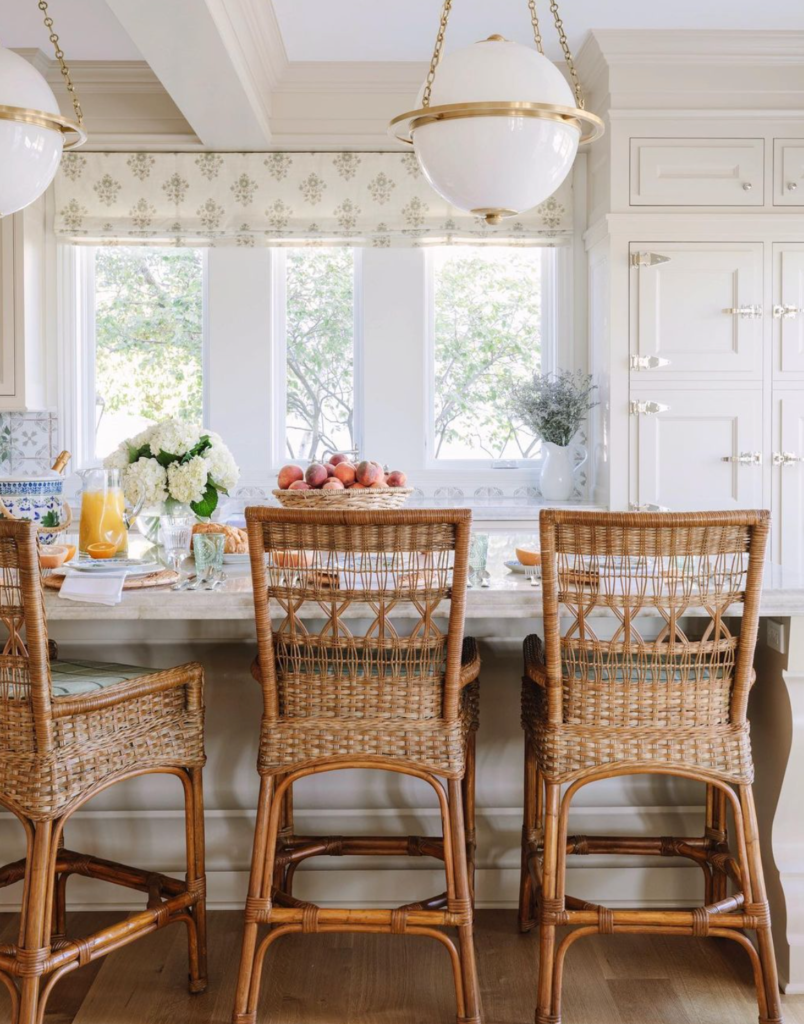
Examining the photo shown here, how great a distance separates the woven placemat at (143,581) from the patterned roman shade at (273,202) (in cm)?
265

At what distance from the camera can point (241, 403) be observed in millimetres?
4340

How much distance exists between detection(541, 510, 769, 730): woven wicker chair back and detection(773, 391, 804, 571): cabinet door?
2.30 meters

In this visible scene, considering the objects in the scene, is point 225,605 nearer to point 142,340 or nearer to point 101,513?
point 101,513

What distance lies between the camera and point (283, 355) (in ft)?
14.4

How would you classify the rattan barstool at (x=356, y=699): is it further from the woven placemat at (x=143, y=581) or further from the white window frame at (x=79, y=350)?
the white window frame at (x=79, y=350)

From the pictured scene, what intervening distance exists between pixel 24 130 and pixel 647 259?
2563mm

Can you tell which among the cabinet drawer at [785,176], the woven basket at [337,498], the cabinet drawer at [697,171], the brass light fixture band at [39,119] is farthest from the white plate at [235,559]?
the cabinet drawer at [785,176]

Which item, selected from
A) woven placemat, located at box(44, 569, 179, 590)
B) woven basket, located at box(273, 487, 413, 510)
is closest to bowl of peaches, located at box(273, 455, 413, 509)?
woven basket, located at box(273, 487, 413, 510)

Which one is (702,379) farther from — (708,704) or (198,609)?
(198,609)

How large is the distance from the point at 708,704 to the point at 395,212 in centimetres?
306

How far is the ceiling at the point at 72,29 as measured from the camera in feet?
11.1

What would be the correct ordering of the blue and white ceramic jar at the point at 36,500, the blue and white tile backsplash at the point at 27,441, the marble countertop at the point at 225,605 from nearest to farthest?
1. the marble countertop at the point at 225,605
2. the blue and white ceramic jar at the point at 36,500
3. the blue and white tile backsplash at the point at 27,441

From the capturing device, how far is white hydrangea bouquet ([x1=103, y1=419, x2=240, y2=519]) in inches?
88.7

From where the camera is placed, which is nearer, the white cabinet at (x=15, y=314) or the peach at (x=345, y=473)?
the peach at (x=345, y=473)
